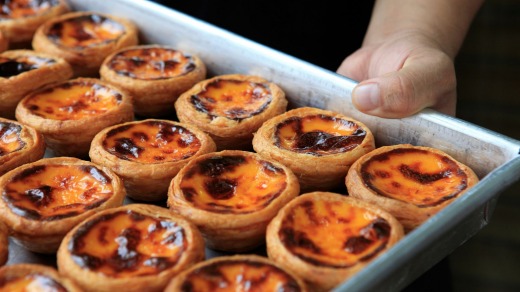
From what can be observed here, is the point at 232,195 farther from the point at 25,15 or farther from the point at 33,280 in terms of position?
the point at 25,15

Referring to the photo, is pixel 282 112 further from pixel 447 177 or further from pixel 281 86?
pixel 447 177

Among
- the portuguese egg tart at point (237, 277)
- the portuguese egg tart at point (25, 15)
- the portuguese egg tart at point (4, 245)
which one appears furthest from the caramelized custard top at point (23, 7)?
the portuguese egg tart at point (237, 277)

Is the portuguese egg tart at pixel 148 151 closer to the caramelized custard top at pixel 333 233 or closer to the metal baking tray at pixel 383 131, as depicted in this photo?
the metal baking tray at pixel 383 131

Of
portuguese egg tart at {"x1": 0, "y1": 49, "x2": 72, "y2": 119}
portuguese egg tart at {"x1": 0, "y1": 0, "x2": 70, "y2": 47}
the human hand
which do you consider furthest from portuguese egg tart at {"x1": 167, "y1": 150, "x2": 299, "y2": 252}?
portuguese egg tart at {"x1": 0, "y1": 0, "x2": 70, "y2": 47}

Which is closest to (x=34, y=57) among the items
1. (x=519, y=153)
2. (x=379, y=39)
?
(x=379, y=39)

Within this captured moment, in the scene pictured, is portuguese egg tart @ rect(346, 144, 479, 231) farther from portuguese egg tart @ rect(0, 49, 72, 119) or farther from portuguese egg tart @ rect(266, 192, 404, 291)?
portuguese egg tart @ rect(0, 49, 72, 119)

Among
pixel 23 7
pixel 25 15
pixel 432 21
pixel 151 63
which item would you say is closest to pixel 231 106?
pixel 151 63
